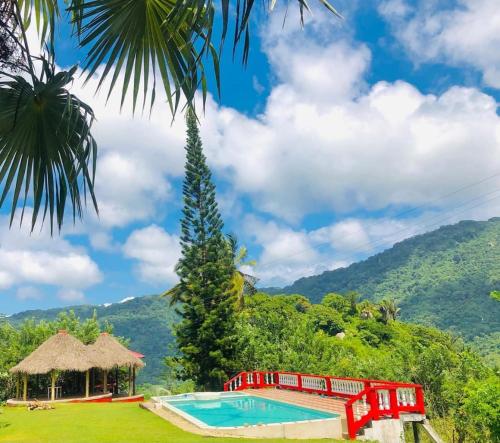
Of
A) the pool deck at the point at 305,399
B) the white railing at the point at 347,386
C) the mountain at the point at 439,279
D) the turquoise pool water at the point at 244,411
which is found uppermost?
the mountain at the point at 439,279

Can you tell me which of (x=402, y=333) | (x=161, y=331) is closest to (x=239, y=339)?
(x=402, y=333)

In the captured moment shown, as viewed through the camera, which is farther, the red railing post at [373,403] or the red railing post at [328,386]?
the red railing post at [328,386]

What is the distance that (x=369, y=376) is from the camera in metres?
18.3

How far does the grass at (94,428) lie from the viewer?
7.83 metres

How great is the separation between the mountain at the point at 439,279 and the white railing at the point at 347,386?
5964 centimetres

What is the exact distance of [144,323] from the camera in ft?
287

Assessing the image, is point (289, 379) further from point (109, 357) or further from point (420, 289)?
point (420, 289)

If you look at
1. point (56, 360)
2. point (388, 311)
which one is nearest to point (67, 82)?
point (56, 360)

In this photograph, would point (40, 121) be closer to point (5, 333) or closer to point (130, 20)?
point (130, 20)

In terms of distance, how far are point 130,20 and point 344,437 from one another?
8054mm

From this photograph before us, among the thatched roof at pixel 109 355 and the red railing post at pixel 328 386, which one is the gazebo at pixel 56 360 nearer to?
the thatched roof at pixel 109 355

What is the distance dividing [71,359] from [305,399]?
9.00 m

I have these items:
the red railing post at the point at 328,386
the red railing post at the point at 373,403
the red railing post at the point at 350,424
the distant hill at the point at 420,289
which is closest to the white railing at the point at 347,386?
the red railing post at the point at 328,386

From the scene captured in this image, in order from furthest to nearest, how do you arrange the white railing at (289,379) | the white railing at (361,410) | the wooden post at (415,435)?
the white railing at (289,379) → the wooden post at (415,435) → the white railing at (361,410)
